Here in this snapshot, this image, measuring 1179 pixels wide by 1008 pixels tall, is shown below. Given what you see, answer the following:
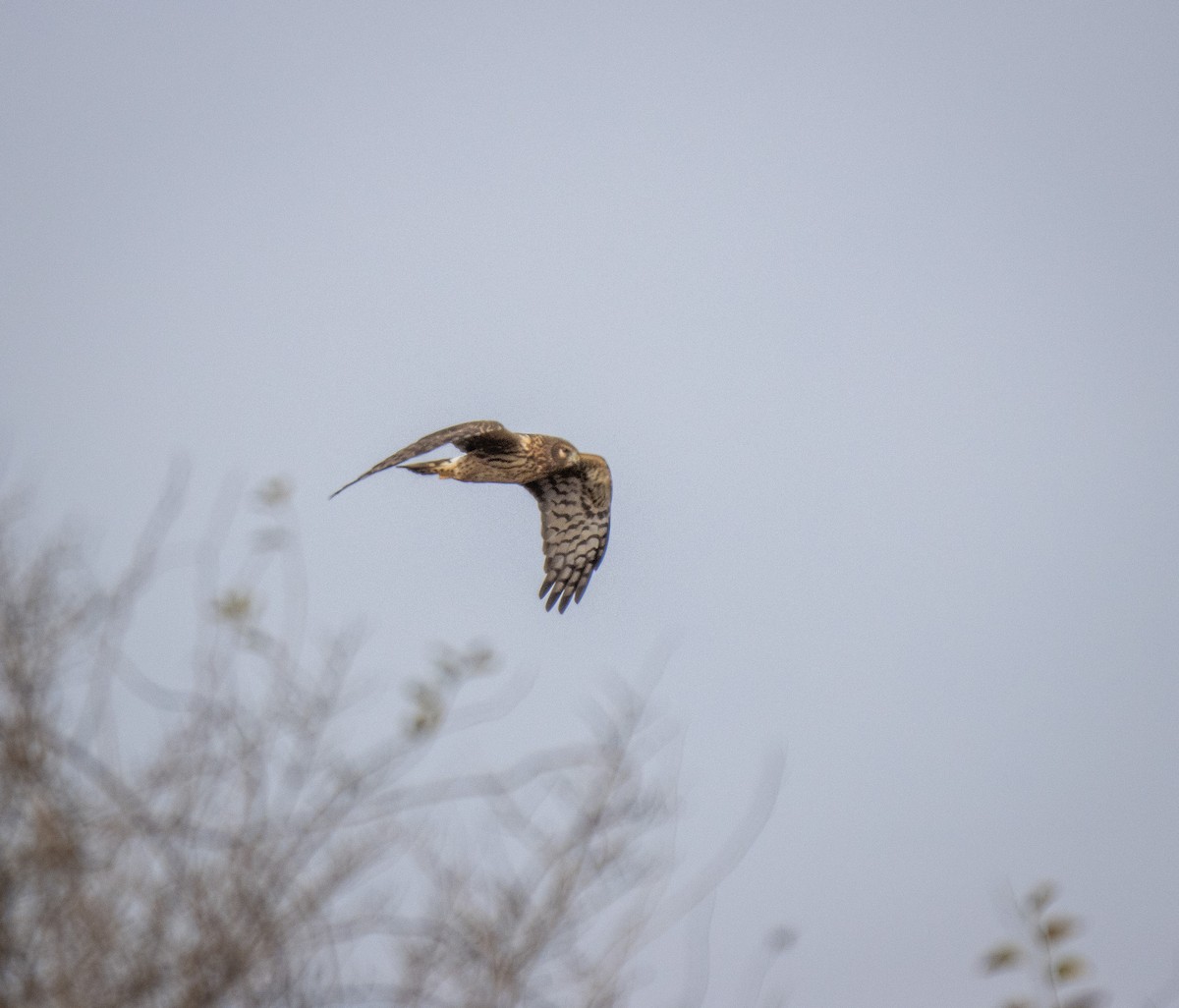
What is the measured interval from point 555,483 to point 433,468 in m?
1.13

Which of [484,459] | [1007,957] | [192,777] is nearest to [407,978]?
[192,777]

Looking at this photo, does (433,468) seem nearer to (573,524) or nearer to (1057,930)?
(573,524)

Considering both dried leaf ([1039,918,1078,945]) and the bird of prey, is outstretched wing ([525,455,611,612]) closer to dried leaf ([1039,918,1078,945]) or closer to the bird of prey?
the bird of prey

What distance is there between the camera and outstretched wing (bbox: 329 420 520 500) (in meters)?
6.41

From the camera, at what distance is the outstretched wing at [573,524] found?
8703mm

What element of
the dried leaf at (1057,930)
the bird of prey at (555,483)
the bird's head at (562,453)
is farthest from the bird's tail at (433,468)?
the dried leaf at (1057,930)

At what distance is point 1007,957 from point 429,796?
8.30 feet

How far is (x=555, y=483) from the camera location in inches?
353

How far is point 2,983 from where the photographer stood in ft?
12.0

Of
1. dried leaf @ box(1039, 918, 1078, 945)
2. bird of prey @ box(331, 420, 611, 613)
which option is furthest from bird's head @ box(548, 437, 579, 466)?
dried leaf @ box(1039, 918, 1078, 945)

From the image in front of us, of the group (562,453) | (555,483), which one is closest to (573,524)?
(555,483)

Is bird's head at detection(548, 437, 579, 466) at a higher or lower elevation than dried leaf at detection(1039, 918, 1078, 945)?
higher

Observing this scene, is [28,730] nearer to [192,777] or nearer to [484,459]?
[192,777]

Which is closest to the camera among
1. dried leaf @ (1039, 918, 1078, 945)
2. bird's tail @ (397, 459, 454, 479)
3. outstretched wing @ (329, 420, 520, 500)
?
dried leaf @ (1039, 918, 1078, 945)
